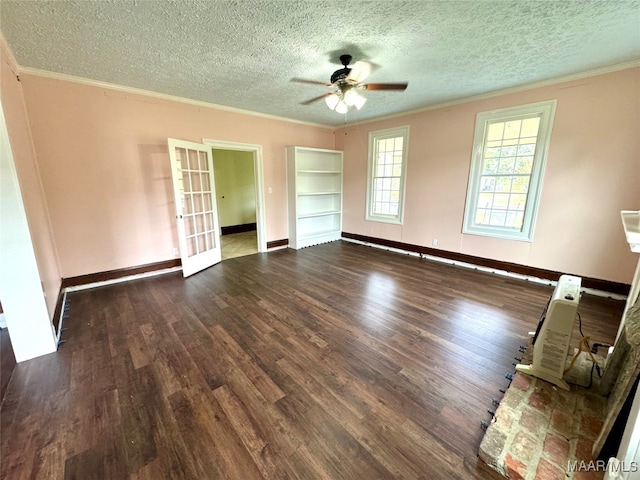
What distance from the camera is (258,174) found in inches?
198

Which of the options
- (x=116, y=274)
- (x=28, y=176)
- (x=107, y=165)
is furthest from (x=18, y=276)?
(x=107, y=165)

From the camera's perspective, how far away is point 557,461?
133 cm

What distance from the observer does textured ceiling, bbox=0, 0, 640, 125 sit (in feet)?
6.23

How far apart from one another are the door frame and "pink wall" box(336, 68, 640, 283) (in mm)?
2331

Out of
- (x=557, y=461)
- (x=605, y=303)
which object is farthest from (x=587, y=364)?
(x=605, y=303)

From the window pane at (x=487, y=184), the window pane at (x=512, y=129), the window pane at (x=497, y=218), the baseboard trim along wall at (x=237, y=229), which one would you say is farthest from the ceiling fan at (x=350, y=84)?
the baseboard trim along wall at (x=237, y=229)

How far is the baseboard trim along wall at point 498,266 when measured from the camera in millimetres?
3219

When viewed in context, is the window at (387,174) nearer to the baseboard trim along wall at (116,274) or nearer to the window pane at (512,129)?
the window pane at (512,129)

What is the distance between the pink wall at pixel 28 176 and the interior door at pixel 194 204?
4.39 ft

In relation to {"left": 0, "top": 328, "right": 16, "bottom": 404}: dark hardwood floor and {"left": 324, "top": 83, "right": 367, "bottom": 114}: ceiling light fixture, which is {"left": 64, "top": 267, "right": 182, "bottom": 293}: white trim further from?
{"left": 324, "top": 83, "right": 367, "bottom": 114}: ceiling light fixture

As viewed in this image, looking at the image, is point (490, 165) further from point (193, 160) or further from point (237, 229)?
point (237, 229)

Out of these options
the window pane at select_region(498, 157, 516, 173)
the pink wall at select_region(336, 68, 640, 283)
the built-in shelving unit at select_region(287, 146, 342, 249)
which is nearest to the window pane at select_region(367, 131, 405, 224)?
the pink wall at select_region(336, 68, 640, 283)

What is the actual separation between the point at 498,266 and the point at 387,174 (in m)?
2.63

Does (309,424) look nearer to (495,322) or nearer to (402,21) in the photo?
(495,322)
